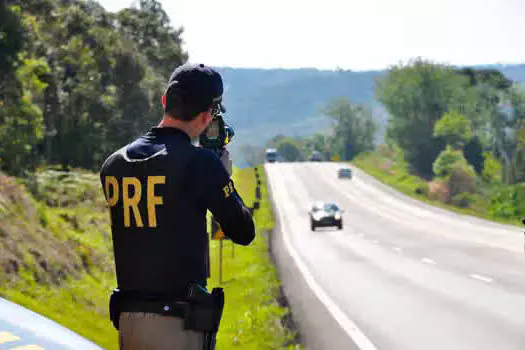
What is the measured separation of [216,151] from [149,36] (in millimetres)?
88189

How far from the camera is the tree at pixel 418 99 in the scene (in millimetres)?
136000

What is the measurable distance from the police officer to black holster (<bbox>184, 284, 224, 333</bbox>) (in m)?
0.01

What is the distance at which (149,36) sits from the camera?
90.3 meters

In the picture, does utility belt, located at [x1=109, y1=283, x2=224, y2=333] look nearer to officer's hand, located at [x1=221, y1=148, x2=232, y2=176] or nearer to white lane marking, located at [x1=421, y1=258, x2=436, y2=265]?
officer's hand, located at [x1=221, y1=148, x2=232, y2=176]

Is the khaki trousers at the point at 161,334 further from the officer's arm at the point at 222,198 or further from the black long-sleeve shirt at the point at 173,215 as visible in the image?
the officer's arm at the point at 222,198

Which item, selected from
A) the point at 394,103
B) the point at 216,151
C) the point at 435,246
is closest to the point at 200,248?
the point at 216,151

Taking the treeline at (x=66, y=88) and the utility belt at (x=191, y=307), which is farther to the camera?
the treeline at (x=66, y=88)

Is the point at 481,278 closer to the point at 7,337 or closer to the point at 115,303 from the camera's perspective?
the point at 7,337

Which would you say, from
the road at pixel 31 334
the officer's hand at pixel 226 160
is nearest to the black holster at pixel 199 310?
the officer's hand at pixel 226 160

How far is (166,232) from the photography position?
363 centimetres

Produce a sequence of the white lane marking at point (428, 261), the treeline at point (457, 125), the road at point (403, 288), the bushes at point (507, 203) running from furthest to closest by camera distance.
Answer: the treeline at point (457, 125) → the bushes at point (507, 203) → the white lane marking at point (428, 261) → the road at point (403, 288)

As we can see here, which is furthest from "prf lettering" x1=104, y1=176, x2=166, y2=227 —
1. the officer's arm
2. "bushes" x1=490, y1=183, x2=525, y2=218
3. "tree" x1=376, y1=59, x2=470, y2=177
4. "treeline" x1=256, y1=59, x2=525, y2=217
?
"tree" x1=376, y1=59, x2=470, y2=177

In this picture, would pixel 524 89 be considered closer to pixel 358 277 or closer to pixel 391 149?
pixel 391 149

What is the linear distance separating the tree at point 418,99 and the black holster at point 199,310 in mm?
132145
